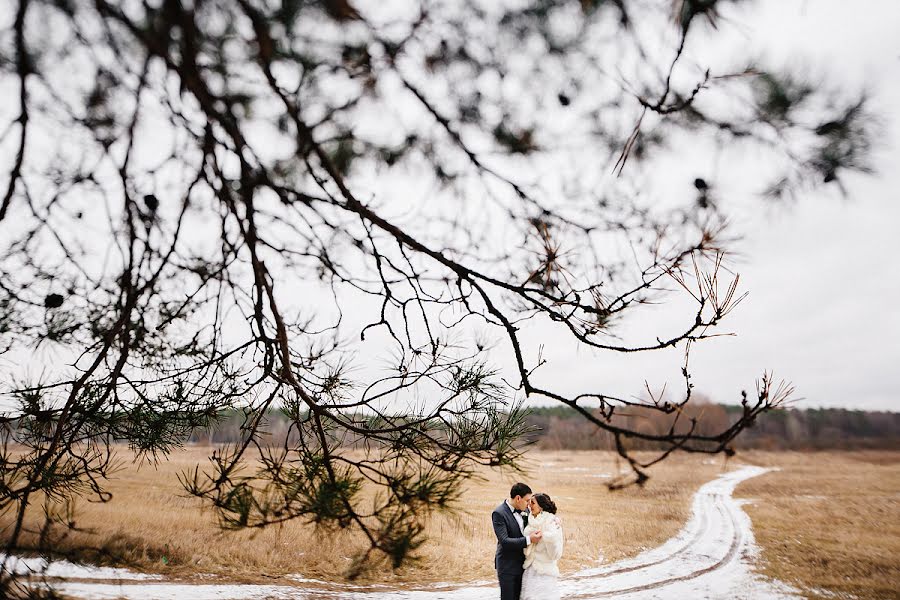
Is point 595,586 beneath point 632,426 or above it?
beneath

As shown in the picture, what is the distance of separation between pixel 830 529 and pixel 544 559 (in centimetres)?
747

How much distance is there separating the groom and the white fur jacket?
0.14 feet

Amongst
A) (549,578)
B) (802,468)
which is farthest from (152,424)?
(802,468)

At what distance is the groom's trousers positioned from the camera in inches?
106

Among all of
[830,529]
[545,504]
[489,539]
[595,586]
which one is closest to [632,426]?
[545,504]

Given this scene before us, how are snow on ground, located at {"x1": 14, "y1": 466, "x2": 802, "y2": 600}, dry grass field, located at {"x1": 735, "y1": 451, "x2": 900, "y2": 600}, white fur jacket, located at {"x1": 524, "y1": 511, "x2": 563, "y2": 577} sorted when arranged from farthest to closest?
dry grass field, located at {"x1": 735, "y1": 451, "x2": 900, "y2": 600} → snow on ground, located at {"x1": 14, "y1": 466, "x2": 802, "y2": 600} → white fur jacket, located at {"x1": 524, "y1": 511, "x2": 563, "y2": 577}

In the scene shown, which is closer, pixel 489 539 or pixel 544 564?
pixel 544 564

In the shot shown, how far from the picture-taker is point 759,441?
119cm

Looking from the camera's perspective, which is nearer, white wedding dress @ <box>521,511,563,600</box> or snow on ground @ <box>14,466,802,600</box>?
white wedding dress @ <box>521,511,563,600</box>

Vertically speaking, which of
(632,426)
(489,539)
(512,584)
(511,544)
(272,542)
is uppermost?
(632,426)

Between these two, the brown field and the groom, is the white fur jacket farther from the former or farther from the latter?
the brown field

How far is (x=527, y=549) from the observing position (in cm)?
271

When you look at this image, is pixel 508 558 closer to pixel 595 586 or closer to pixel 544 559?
pixel 544 559

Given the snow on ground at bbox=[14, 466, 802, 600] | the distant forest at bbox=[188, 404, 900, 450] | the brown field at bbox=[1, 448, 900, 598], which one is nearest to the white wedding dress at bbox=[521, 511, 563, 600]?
the brown field at bbox=[1, 448, 900, 598]
